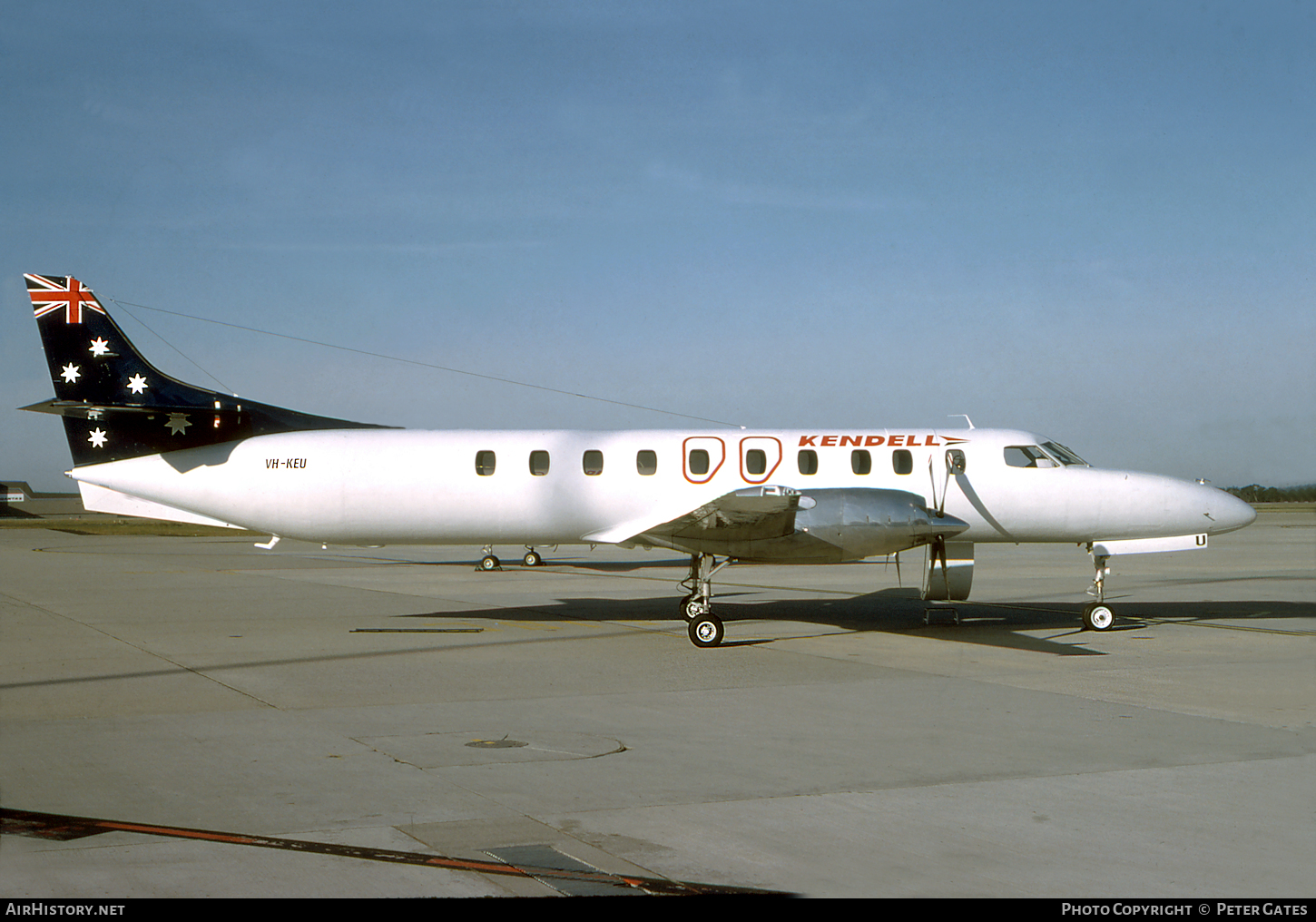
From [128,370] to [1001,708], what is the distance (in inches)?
542

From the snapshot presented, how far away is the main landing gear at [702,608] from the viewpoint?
14.5 metres

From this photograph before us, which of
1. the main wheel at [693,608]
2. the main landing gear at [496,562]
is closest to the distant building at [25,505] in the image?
the main landing gear at [496,562]

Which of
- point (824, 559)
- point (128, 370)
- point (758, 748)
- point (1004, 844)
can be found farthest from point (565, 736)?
point (128, 370)

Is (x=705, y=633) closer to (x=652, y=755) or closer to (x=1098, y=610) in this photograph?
(x=1098, y=610)

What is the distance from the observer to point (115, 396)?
16625mm

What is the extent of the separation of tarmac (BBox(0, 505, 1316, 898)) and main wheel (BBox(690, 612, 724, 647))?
10.9 inches

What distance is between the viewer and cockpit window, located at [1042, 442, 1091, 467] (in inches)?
654

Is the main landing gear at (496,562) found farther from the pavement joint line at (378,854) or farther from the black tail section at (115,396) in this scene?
the pavement joint line at (378,854)

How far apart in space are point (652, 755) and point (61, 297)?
44.7 feet

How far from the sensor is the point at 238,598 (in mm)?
22000

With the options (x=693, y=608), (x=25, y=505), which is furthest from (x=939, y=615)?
(x=25, y=505)

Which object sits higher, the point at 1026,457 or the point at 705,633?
the point at 1026,457

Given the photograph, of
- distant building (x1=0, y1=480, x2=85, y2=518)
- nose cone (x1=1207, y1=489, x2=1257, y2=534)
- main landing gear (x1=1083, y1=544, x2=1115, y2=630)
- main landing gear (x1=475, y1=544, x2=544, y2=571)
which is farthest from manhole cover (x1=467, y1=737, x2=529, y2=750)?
distant building (x1=0, y1=480, x2=85, y2=518)

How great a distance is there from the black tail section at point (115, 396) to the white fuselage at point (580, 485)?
273 millimetres
